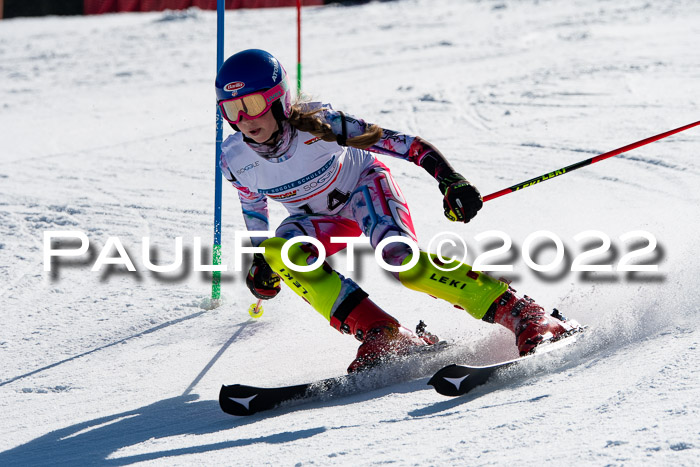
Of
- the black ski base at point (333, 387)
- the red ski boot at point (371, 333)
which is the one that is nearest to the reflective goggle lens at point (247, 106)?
the red ski boot at point (371, 333)

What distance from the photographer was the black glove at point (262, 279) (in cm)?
384

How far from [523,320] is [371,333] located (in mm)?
586

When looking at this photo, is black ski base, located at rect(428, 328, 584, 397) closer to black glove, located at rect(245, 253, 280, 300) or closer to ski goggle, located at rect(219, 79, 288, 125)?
black glove, located at rect(245, 253, 280, 300)

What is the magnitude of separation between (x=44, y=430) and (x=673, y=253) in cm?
312

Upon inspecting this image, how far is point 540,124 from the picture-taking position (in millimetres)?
7762

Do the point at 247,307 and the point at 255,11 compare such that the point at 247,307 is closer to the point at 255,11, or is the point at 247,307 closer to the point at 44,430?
the point at 44,430

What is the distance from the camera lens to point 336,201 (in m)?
A: 3.76

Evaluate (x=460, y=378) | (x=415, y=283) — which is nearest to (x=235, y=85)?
(x=415, y=283)

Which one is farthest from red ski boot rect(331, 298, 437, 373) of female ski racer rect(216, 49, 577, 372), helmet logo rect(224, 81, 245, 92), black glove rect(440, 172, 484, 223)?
helmet logo rect(224, 81, 245, 92)

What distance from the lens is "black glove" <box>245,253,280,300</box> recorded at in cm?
384

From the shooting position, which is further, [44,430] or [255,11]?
[255,11]

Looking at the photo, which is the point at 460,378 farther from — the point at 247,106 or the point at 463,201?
the point at 247,106

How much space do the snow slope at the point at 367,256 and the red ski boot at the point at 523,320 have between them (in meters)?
0.14

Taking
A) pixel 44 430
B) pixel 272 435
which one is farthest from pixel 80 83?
pixel 272 435
